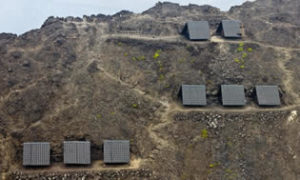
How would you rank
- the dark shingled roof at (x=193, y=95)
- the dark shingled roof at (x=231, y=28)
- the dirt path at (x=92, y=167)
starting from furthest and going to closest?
the dark shingled roof at (x=231, y=28) → the dark shingled roof at (x=193, y=95) → the dirt path at (x=92, y=167)

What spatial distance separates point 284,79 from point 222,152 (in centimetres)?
1940

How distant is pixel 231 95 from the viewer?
64.1 meters

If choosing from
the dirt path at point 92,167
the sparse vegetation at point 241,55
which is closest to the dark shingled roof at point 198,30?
the sparse vegetation at point 241,55

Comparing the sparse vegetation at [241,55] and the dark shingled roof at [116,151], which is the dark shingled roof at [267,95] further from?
the dark shingled roof at [116,151]

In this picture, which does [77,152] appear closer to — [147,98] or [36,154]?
[36,154]

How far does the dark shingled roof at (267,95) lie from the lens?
6412 cm

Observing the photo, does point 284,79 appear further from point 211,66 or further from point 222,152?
point 222,152

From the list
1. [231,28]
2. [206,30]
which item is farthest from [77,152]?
[231,28]

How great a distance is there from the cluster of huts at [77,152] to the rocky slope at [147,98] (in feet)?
3.57

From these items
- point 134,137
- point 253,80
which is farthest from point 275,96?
point 134,137

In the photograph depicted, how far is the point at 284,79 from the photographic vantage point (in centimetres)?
6856

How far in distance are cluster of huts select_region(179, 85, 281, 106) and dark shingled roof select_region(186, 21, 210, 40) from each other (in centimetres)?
1306

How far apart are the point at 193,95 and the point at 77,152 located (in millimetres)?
20203

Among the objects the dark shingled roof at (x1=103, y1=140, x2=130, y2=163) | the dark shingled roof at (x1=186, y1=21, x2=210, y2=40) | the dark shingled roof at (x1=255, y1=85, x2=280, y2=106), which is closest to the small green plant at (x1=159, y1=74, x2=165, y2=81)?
the dark shingled roof at (x1=186, y1=21, x2=210, y2=40)
